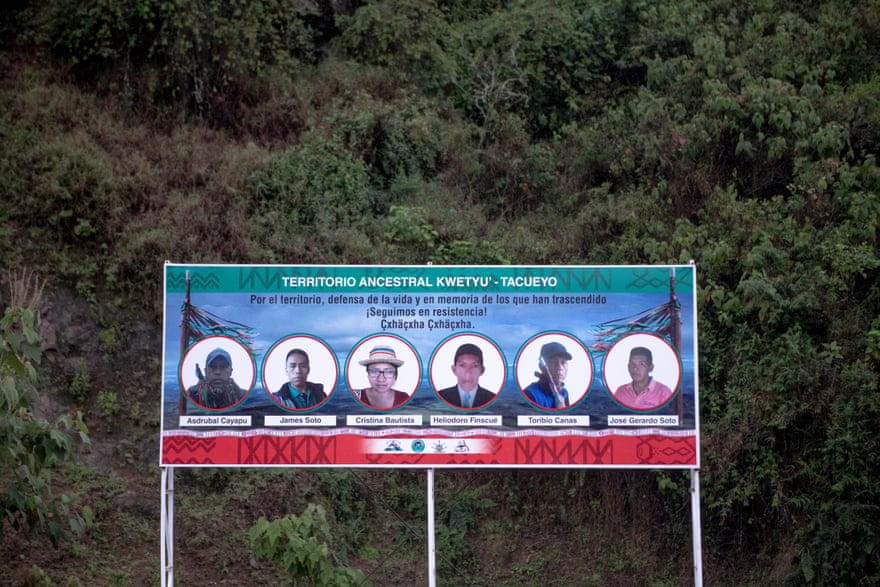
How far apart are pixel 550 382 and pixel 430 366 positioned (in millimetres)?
1035

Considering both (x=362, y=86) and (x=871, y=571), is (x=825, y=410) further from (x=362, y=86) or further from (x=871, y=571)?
(x=362, y=86)

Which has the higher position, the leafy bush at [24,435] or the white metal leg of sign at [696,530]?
the leafy bush at [24,435]

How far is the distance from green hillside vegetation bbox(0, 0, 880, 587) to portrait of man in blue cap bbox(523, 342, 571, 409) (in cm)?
199

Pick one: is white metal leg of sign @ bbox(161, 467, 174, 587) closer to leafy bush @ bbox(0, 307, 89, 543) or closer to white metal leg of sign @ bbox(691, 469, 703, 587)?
leafy bush @ bbox(0, 307, 89, 543)

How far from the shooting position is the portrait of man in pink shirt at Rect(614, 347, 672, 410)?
766 cm

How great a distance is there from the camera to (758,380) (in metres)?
9.14

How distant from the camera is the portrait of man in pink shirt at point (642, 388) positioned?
7660 millimetres

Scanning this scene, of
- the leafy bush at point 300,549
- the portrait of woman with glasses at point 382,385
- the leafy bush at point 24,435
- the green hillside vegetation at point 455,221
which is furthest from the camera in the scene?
the green hillside vegetation at point 455,221

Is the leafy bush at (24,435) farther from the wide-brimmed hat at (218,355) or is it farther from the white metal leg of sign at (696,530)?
the white metal leg of sign at (696,530)

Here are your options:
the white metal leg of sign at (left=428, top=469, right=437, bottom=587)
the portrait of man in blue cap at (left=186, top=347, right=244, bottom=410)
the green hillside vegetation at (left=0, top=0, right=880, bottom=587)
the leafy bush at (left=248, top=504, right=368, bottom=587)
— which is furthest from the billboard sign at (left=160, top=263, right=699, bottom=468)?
the green hillside vegetation at (left=0, top=0, right=880, bottom=587)

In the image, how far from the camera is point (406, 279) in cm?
782

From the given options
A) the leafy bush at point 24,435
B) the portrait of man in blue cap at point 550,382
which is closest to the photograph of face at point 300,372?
the leafy bush at point 24,435

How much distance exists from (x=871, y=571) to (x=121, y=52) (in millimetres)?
10966

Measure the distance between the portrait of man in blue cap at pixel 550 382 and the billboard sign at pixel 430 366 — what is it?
1cm
